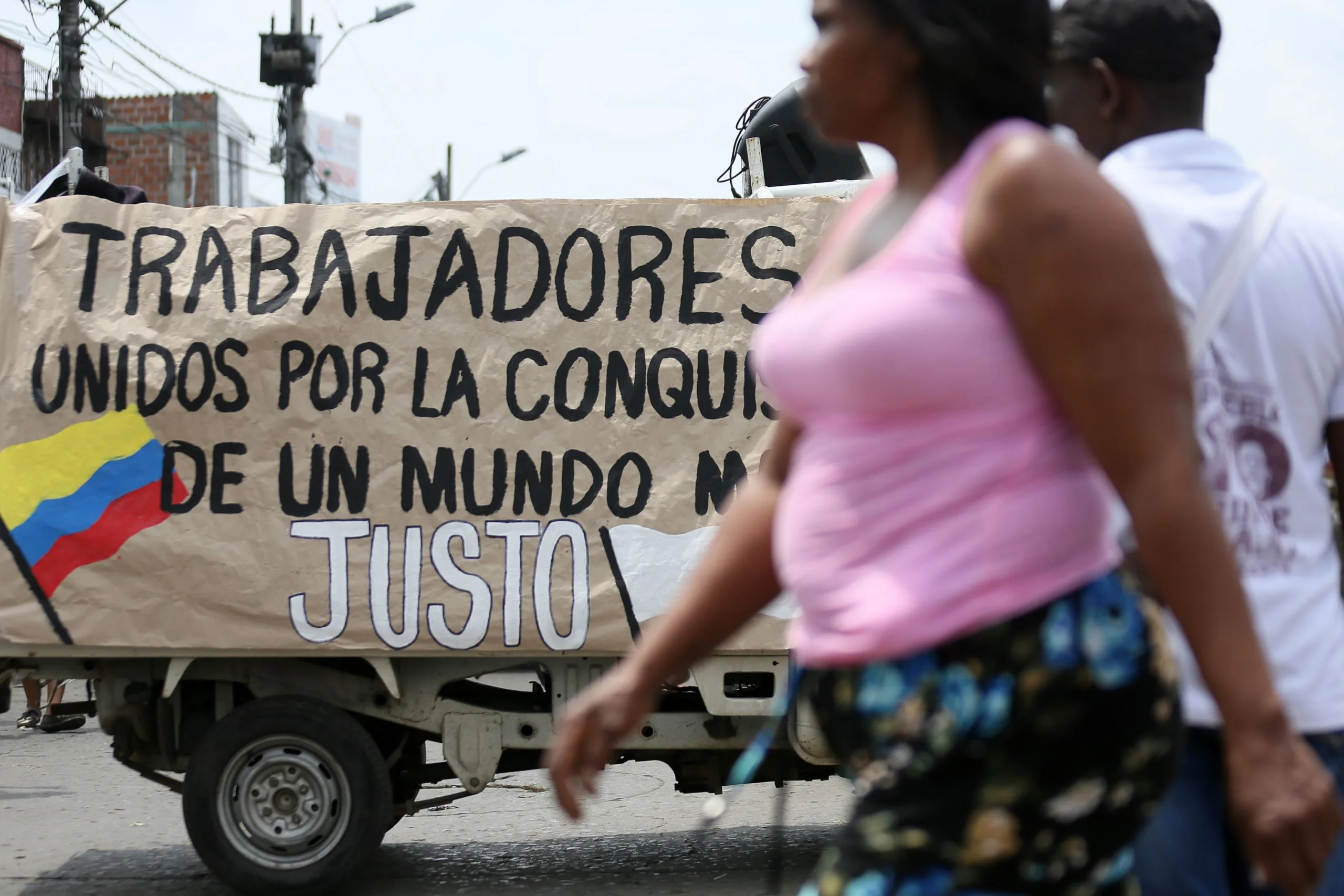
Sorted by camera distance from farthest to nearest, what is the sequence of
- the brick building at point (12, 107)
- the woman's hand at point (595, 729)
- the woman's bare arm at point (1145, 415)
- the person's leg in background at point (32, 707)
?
the brick building at point (12, 107) → the person's leg in background at point (32, 707) → the woman's hand at point (595, 729) → the woman's bare arm at point (1145, 415)

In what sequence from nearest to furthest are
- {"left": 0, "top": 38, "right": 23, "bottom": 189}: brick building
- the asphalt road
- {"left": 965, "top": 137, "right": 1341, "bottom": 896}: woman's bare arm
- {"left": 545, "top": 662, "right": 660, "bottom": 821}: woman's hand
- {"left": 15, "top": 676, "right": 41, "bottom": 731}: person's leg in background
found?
{"left": 965, "top": 137, "right": 1341, "bottom": 896}: woman's bare arm
{"left": 545, "top": 662, "right": 660, "bottom": 821}: woman's hand
the asphalt road
{"left": 15, "top": 676, "right": 41, "bottom": 731}: person's leg in background
{"left": 0, "top": 38, "right": 23, "bottom": 189}: brick building

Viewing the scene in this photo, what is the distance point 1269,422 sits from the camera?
6.57ft

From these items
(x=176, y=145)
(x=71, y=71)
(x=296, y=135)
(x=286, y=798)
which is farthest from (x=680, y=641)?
(x=176, y=145)

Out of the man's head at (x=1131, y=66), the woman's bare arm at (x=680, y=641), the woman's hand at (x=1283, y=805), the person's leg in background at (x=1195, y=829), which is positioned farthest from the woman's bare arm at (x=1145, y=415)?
the man's head at (x=1131, y=66)

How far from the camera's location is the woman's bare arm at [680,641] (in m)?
1.75

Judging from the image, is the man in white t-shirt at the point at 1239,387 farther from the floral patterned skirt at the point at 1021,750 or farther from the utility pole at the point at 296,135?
the utility pole at the point at 296,135

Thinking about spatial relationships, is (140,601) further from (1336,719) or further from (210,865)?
(1336,719)

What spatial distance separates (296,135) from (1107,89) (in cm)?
2268

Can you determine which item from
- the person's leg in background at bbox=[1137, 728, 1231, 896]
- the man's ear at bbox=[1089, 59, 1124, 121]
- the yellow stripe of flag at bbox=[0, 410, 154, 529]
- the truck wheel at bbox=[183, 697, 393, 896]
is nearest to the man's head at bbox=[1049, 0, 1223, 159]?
the man's ear at bbox=[1089, 59, 1124, 121]

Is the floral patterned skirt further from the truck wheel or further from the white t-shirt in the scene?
the truck wheel

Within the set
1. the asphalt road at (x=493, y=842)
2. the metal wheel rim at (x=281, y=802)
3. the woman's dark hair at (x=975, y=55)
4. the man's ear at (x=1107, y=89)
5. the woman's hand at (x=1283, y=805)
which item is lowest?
the asphalt road at (x=493, y=842)

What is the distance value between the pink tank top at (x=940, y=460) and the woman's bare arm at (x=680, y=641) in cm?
23

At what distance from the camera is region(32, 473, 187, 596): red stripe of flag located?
5.54 m

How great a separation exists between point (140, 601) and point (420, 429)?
118cm
